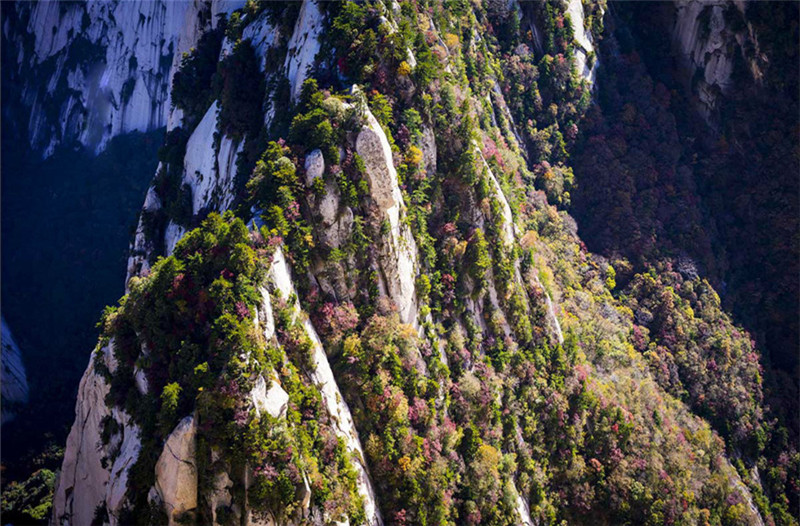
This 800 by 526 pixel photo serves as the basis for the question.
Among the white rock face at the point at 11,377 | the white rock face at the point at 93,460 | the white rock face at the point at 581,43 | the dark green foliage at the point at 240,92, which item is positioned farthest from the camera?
the white rock face at the point at 581,43

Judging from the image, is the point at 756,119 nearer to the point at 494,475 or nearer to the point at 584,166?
the point at 584,166

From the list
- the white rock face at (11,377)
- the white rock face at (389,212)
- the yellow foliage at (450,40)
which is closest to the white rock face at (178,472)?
the white rock face at (389,212)

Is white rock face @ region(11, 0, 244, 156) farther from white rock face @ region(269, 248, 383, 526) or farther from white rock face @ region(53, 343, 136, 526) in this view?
white rock face @ region(269, 248, 383, 526)

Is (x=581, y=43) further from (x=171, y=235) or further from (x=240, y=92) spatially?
(x=171, y=235)

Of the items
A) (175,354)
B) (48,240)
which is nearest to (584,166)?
(175,354)

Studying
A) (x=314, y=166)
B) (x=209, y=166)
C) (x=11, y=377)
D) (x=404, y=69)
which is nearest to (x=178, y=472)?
(x=314, y=166)

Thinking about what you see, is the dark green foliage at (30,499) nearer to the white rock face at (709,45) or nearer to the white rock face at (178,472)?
the white rock face at (178,472)
